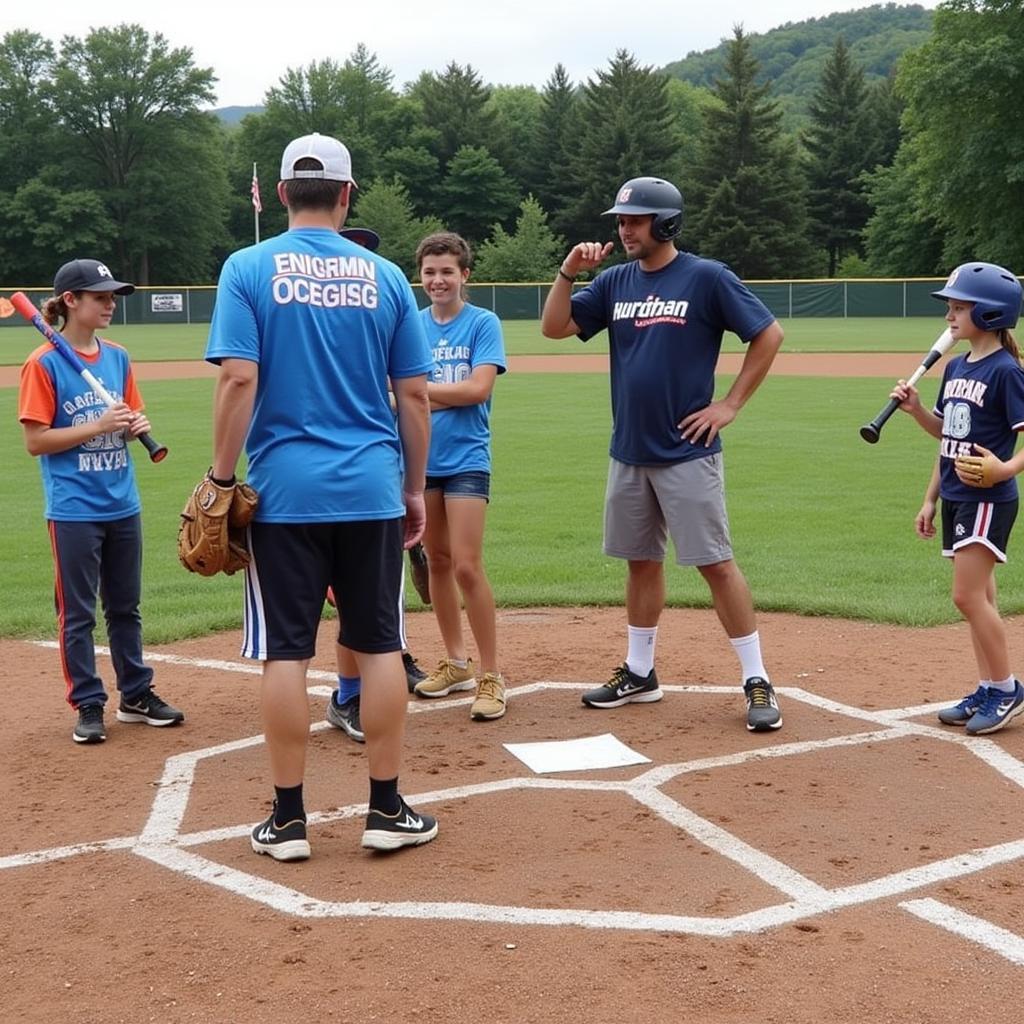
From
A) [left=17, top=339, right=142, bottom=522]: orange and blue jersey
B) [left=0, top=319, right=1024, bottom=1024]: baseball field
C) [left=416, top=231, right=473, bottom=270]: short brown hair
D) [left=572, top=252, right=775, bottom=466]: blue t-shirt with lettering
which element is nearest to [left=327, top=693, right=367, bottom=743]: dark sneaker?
[left=0, top=319, right=1024, bottom=1024]: baseball field

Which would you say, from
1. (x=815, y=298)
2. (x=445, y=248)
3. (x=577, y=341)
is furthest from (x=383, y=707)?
(x=815, y=298)

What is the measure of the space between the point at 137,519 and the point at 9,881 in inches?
82.0

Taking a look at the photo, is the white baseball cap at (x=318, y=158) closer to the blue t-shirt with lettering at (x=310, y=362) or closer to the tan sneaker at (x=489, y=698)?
the blue t-shirt with lettering at (x=310, y=362)

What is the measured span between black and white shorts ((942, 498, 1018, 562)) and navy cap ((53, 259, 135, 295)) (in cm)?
362

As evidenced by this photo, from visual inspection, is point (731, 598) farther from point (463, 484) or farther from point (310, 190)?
point (310, 190)

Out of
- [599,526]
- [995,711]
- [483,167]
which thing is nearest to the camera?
[995,711]

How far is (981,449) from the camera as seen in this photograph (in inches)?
207

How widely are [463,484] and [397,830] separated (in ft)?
6.61

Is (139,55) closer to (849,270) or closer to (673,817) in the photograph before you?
(849,270)

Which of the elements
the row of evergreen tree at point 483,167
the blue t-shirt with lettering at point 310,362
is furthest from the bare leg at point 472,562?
the row of evergreen tree at point 483,167

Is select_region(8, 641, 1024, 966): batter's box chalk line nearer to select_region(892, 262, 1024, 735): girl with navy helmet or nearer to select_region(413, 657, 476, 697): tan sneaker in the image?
select_region(892, 262, 1024, 735): girl with navy helmet

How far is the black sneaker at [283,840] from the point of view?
4105mm

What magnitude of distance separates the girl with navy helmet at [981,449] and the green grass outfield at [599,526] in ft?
6.83

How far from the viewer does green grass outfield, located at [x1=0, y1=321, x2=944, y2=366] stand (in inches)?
1415
